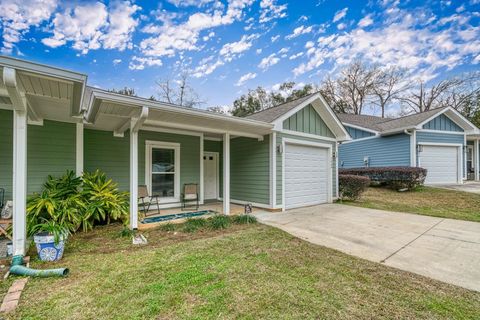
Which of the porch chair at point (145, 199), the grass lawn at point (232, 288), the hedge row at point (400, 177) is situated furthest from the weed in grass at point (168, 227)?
the hedge row at point (400, 177)

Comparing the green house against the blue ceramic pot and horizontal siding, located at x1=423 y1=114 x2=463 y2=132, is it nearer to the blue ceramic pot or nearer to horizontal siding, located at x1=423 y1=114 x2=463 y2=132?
the blue ceramic pot

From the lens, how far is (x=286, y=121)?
742 centimetres

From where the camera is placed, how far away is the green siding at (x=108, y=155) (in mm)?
6090

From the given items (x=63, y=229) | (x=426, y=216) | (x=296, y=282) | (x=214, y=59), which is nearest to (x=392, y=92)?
(x=214, y=59)

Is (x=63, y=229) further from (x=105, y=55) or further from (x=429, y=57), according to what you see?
(x=429, y=57)

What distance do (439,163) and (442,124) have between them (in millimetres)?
2146

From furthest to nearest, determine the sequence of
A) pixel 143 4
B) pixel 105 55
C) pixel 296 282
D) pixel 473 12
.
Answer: pixel 105 55 < pixel 473 12 < pixel 143 4 < pixel 296 282

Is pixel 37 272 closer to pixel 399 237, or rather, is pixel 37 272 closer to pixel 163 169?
pixel 163 169

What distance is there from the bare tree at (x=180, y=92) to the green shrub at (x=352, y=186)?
604 inches

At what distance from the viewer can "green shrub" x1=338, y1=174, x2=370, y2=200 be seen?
28.7 ft

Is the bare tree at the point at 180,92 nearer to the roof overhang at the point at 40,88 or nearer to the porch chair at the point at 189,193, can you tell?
the porch chair at the point at 189,193

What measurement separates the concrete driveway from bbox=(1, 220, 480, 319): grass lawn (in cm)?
39

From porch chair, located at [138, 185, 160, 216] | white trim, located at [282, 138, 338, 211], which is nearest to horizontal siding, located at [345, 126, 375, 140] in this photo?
white trim, located at [282, 138, 338, 211]

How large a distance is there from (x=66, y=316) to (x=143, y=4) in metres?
9.69
